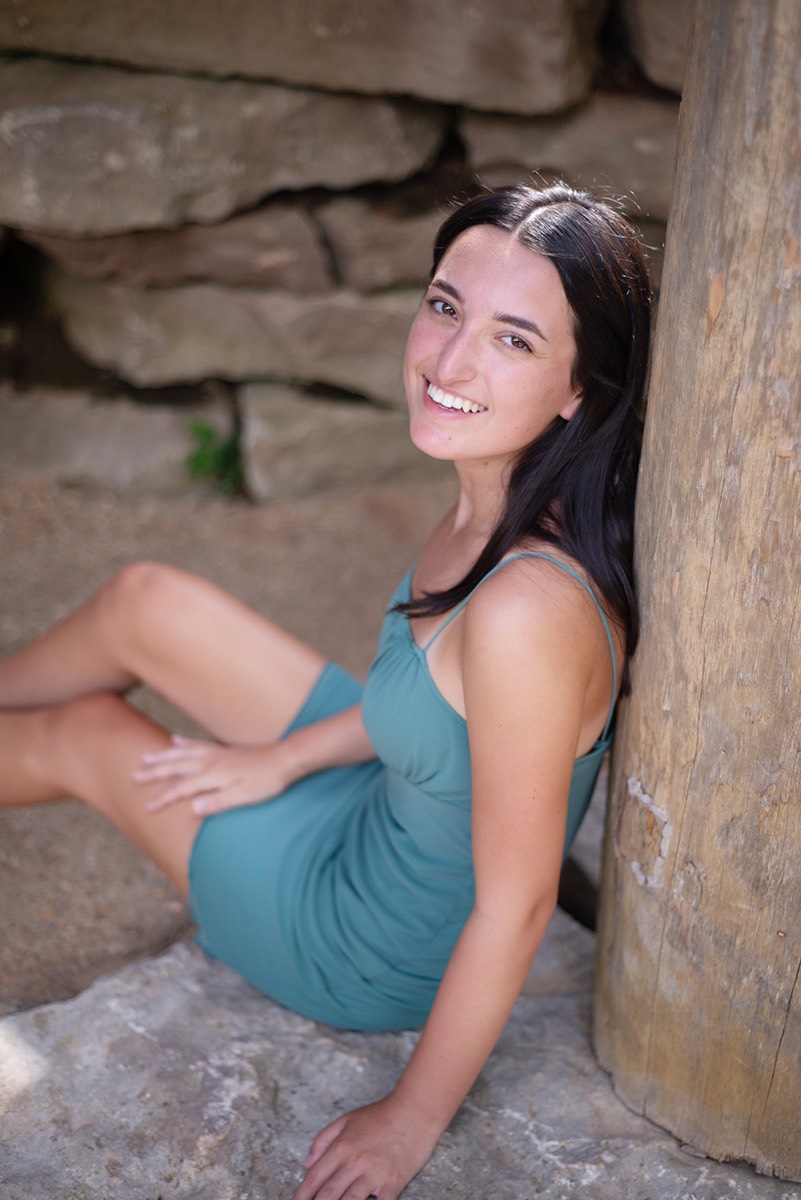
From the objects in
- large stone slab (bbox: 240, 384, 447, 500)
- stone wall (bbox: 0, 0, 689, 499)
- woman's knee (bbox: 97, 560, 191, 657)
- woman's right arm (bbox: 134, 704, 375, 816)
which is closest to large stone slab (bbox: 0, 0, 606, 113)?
stone wall (bbox: 0, 0, 689, 499)

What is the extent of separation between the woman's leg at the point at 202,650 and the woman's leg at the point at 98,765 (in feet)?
Answer: 0.36

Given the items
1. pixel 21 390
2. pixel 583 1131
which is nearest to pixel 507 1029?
pixel 583 1131

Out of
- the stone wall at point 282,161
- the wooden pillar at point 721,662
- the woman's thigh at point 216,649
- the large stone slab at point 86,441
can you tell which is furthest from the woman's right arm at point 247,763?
the large stone slab at point 86,441

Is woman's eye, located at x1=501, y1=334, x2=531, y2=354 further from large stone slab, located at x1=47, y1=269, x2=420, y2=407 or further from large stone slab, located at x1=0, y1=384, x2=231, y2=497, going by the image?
large stone slab, located at x1=0, y1=384, x2=231, y2=497

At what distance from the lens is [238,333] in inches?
152

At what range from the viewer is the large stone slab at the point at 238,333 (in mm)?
3762

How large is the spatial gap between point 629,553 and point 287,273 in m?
2.28

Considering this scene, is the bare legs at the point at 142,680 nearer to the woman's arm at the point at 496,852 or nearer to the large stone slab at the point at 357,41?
the woman's arm at the point at 496,852

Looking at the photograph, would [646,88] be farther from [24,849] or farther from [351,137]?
[24,849]

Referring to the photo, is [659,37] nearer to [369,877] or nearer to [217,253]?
[217,253]

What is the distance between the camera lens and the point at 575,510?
1737 mm

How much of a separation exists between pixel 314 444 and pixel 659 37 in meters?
1.62

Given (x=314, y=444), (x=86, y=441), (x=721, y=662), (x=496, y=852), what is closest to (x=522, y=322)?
(x=721, y=662)

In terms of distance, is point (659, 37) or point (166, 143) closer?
point (659, 37)
